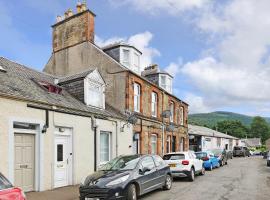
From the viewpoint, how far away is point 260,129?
140375 mm

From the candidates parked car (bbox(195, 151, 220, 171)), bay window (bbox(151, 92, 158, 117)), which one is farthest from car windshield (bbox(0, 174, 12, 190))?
bay window (bbox(151, 92, 158, 117))

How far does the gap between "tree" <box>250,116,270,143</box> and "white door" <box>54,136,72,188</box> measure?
134804 millimetres

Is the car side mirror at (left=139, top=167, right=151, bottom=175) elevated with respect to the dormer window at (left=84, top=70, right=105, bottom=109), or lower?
lower

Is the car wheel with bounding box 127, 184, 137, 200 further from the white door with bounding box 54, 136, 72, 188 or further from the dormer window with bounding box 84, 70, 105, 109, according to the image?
the dormer window with bounding box 84, 70, 105, 109

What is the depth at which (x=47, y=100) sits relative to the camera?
44.9 feet

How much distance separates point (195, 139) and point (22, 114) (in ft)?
115

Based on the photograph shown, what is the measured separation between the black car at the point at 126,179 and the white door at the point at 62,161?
2.97 m

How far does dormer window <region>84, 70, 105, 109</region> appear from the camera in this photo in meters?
17.8

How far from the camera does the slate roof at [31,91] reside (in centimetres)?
1255

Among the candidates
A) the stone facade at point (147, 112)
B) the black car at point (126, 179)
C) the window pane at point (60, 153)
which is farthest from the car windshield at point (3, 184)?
the stone facade at point (147, 112)

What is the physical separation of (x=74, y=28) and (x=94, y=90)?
6052mm

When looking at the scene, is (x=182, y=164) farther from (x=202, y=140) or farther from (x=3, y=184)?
(x=202, y=140)

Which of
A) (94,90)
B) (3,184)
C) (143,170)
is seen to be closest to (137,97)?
(94,90)

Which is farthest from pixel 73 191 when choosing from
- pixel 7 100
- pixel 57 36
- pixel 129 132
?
pixel 57 36
